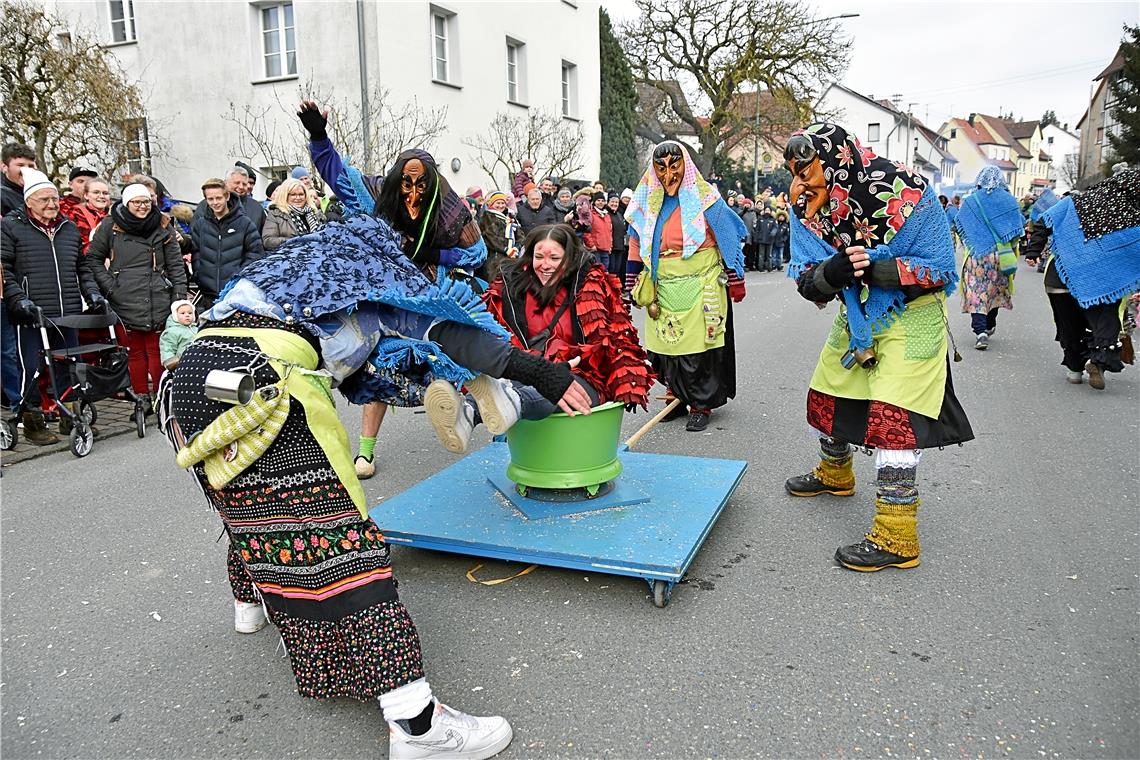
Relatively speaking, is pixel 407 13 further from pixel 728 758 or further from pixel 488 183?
pixel 728 758

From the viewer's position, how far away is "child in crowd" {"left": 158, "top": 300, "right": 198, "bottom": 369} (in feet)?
20.5

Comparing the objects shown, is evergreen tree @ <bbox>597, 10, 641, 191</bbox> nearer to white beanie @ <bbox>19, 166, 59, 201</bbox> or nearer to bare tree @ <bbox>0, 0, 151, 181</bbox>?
bare tree @ <bbox>0, 0, 151, 181</bbox>

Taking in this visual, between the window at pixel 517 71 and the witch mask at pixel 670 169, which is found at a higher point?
the window at pixel 517 71

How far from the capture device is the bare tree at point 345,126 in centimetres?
1479

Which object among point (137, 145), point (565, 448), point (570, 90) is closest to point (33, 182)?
point (565, 448)

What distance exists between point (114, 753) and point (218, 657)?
1.80 ft

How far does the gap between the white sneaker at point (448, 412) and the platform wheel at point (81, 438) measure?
4.31 metres

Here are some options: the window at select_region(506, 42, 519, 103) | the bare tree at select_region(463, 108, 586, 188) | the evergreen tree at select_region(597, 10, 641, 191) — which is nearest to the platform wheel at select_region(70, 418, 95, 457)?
the bare tree at select_region(463, 108, 586, 188)

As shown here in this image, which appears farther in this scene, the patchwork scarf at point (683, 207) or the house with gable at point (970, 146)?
the house with gable at point (970, 146)

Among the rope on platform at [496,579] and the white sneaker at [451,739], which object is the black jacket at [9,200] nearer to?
the rope on platform at [496,579]

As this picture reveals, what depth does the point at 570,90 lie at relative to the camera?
2239cm

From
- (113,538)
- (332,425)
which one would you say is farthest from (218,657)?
(113,538)

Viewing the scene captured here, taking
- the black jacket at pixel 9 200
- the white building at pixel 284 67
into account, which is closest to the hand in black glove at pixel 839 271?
the black jacket at pixel 9 200

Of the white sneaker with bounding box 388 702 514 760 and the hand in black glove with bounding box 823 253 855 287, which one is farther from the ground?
the hand in black glove with bounding box 823 253 855 287
